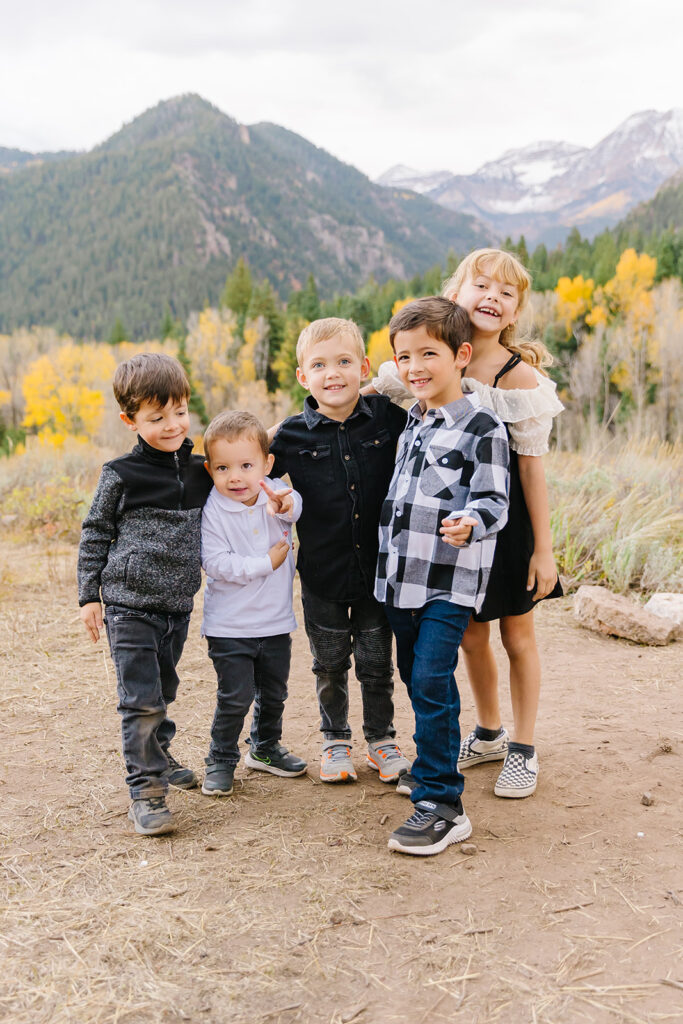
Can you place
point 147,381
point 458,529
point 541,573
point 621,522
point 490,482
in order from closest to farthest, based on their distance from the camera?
point 458,529 → point 490,482 → point 147,381 → point 541,573 → point 621,522

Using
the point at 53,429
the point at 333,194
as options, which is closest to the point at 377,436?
the point at 53,429

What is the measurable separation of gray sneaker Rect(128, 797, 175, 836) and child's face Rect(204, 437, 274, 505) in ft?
3.61

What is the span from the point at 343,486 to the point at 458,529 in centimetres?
66

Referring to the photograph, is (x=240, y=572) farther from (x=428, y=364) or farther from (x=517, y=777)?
(x=517, y=777)

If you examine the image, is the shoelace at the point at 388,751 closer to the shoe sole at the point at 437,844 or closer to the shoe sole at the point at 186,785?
the shoe sole at the point at 437,844

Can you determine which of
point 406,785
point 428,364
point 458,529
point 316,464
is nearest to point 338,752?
point 406,785

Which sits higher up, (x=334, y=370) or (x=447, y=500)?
(x=334, y=370)

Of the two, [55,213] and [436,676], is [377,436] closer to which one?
[436,676]

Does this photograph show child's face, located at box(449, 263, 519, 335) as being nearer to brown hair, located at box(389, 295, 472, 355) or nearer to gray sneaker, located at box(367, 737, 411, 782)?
brown hair, located at box(389, 295, 472, 355)

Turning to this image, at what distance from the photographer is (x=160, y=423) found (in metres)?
2.55

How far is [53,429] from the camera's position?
27.2 m

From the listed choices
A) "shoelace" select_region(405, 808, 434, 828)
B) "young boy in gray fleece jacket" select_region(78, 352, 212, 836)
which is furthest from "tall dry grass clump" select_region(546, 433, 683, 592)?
"young boy in gray fleece jacket" select_region(78, 352, 212, 836)

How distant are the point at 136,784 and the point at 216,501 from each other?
102cm

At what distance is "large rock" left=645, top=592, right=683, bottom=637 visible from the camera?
4738 mm
